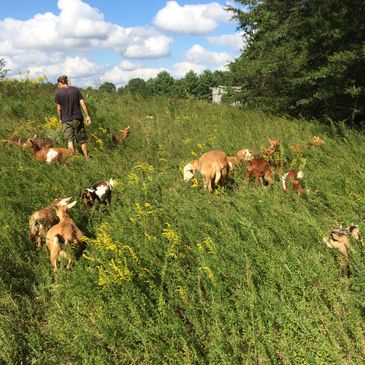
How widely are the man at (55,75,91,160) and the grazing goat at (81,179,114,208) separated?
258 centimetres

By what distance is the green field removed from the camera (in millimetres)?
2711

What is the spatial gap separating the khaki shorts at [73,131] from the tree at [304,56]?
4.65m

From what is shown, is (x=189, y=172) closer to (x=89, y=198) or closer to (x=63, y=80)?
(x=89, y=198)

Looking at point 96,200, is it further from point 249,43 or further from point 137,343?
point 249,43

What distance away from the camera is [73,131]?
840 centimetres

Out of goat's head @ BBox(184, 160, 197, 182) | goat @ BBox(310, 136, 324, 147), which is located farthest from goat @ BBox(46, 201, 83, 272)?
goat @ BBox(310, 136, 324, 147)

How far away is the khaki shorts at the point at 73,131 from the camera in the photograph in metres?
8.31

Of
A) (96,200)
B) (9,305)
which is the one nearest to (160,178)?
(96,200)

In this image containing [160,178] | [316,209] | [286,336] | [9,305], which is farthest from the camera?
[160,178]

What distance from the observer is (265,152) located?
6.92m

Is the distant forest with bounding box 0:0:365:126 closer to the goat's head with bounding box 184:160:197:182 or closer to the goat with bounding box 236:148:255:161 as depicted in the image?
the goat with bounding box 236:148:255:161

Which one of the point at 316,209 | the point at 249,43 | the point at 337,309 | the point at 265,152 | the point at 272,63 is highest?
the point at 249,43

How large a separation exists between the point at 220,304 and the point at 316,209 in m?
2.29

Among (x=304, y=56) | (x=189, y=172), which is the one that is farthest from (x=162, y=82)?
(x=189, y=172)
